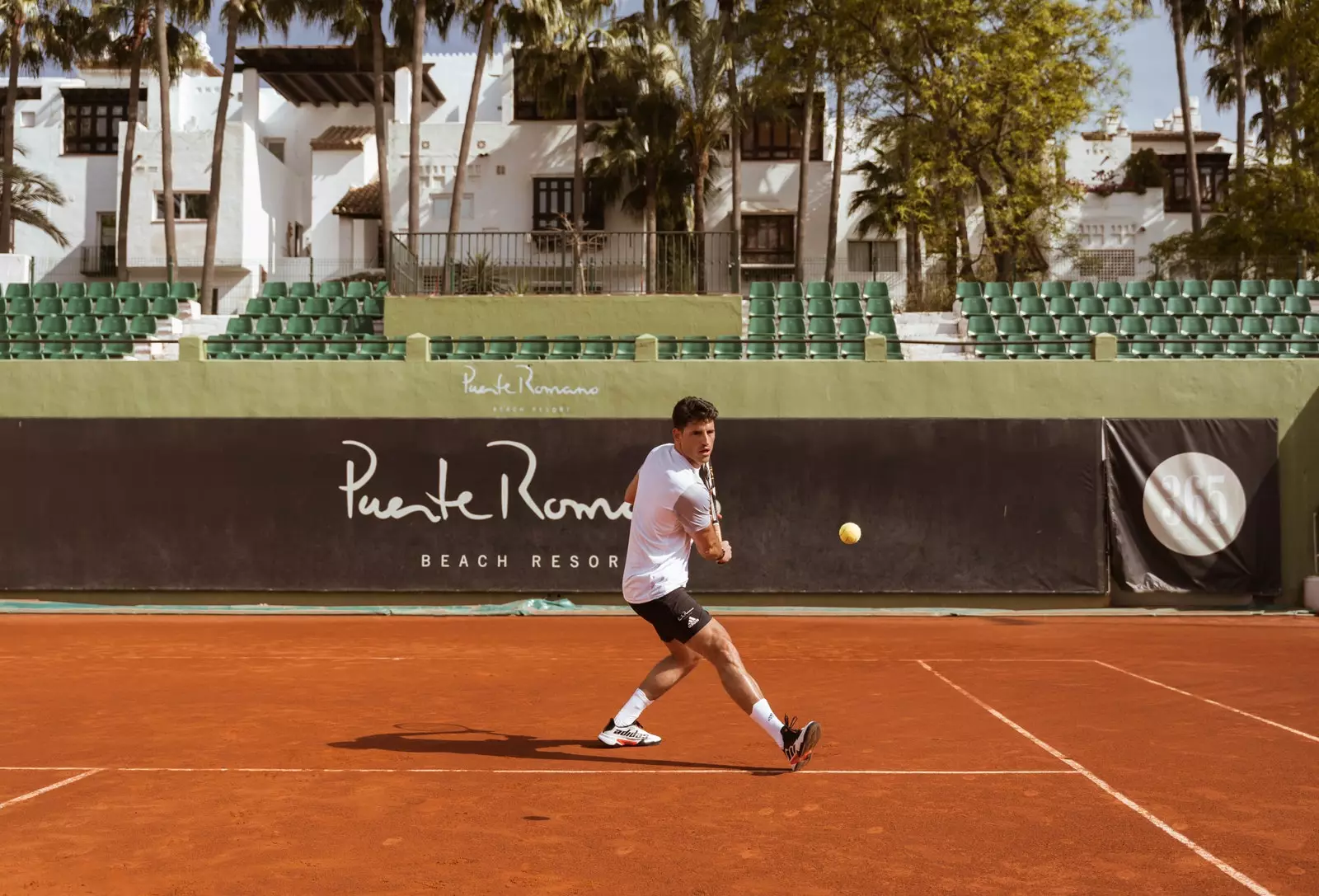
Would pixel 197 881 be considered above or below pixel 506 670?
above

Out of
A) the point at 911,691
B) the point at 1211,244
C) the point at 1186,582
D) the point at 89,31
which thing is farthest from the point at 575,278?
the point at 89,31

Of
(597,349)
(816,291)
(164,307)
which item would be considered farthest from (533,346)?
(164,307)

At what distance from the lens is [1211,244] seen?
32562 millimetres

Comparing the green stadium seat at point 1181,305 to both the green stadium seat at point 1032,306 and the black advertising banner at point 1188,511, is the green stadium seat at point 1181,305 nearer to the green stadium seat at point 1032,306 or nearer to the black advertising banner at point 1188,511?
the green stadium seat at point 1032,306

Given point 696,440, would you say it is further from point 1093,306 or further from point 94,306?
point 94,306

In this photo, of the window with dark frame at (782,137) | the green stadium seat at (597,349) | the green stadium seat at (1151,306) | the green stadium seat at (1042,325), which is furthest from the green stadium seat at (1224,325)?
the window with dark frame at (782,137)

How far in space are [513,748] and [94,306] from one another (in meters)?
20.0

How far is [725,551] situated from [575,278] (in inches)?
620

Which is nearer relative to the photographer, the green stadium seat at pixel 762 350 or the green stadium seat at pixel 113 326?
the green stadium seat at pixel 762 350

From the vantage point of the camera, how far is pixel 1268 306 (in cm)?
2275

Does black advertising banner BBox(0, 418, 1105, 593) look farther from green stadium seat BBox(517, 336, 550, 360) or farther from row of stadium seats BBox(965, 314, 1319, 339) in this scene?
row of stadium seats BBox(965, 314, 1319, 339)

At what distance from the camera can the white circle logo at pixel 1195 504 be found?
55.4 ft

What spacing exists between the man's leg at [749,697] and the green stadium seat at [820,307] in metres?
16.3

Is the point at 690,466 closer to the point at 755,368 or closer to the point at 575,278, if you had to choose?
the point at 755,368
